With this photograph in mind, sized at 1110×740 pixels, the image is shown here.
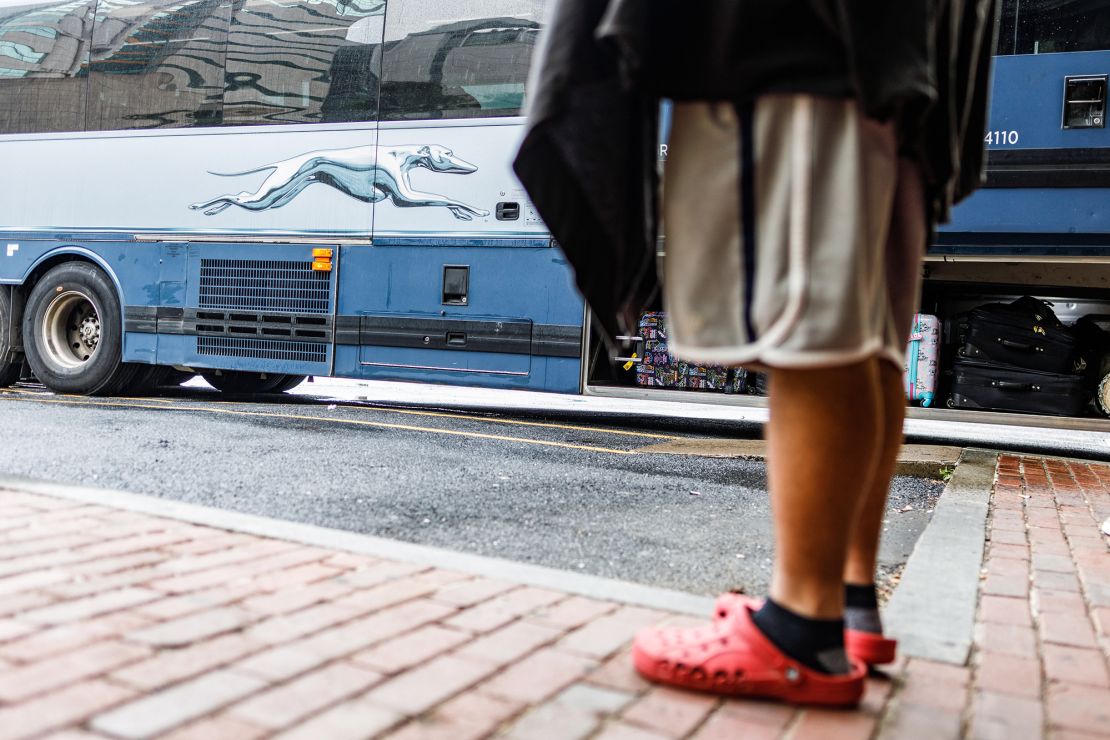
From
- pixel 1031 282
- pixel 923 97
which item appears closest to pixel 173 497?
pixel 923 97

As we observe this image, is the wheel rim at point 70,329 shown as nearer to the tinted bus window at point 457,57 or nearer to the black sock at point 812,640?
the tinted bus window at point 457,57

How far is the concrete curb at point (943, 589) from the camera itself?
83.1 inches

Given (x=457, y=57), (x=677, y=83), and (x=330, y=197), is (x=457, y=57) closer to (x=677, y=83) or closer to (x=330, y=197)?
(x=330, y=197)

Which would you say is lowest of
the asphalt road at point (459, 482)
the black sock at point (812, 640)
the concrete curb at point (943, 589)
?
the asphalt road at point (459, 482)

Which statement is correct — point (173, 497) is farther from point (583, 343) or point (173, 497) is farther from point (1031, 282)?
point (1031, 282)

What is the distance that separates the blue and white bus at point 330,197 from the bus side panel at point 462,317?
0.02 m

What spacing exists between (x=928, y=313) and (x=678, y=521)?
449cm

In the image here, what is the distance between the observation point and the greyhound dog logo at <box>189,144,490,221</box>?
771 centimetres

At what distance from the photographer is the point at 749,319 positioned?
1.60m

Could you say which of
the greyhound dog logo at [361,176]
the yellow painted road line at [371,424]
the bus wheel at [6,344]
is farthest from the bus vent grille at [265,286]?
the bus wheel at [6,344]

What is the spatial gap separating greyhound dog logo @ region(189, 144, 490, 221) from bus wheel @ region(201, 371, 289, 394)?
178 cm

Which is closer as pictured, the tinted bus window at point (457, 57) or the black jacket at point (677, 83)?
the black jacket at point (677, 83)

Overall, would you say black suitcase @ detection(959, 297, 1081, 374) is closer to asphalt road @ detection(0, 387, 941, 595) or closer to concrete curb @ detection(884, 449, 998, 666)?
asphalt road @ detection(0, 387, 941, 595)

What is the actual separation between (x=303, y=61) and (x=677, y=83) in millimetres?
7296
